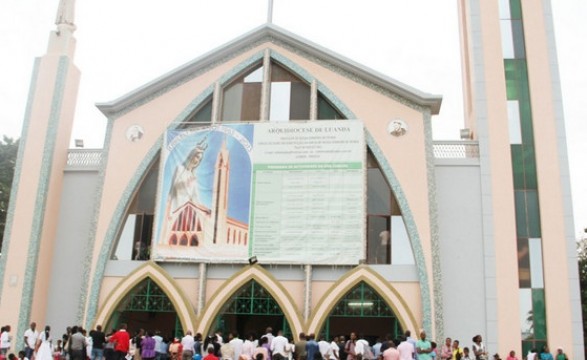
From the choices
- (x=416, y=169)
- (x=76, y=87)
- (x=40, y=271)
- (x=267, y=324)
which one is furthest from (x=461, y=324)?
(x=76, y=87)

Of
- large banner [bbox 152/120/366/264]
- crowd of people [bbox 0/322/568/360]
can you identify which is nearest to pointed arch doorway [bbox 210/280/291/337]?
large banner [bbox 152/120/366/264]

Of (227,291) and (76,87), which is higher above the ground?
(76,87)

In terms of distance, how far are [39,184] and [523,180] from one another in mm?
13775

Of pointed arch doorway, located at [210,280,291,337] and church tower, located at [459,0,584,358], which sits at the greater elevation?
church tower, located at [459,0,584,358]

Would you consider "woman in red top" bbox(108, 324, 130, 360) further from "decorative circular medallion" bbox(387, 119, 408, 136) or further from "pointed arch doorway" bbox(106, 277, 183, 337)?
"decorative circular medallion" bbox(387, 119, 408, 136)

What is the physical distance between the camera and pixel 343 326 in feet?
74.2

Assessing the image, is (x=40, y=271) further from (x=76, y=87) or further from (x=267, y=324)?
(x=267, y=324)

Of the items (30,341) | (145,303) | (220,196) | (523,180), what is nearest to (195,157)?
(220,196)

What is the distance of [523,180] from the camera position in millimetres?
18062

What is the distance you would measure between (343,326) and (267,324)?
8.59 ft

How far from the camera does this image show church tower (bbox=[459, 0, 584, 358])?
16.9 meters

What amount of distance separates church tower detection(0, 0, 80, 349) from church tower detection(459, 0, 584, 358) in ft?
40.5

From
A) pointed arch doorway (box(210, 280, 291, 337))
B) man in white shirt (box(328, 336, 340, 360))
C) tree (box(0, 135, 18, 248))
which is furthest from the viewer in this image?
tree (box(0, 135, 18, 248))

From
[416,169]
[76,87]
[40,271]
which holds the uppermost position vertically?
[76,87]
